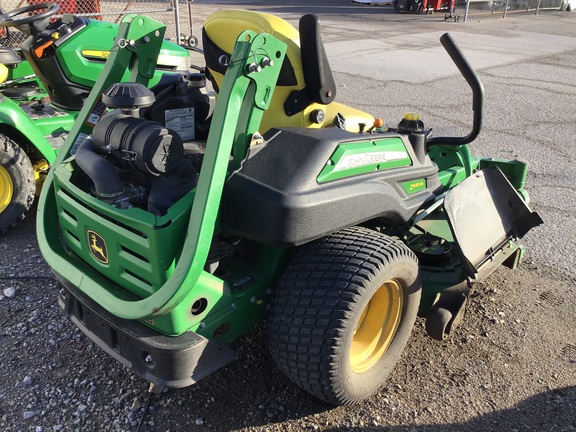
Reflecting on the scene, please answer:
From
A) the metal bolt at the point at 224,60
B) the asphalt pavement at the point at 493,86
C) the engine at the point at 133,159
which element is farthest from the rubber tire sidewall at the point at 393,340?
the asphalt pavement at the point at 493,86

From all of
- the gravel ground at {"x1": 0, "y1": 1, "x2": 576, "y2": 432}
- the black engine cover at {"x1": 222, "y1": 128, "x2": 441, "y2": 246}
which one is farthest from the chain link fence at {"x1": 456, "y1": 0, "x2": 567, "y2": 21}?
the black engine cover at {"x1": 222, "y1": 128, "x2": 441, "y2": 246}

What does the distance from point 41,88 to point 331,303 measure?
3631 millimetres

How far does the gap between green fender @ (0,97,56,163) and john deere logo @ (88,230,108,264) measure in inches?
66.1

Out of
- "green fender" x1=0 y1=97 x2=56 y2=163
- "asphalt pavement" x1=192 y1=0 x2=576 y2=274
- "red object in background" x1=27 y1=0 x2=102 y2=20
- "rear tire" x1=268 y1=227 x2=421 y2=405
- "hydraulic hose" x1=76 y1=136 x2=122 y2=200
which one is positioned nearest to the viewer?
"rear tire" x1=268 y1=227 x2=421 y2=405

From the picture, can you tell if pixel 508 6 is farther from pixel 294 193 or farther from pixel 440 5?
pixel 294 193

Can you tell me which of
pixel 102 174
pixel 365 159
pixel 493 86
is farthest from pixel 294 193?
pixel 493 86

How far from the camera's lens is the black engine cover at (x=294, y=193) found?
1.91 meters

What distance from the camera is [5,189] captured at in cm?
364

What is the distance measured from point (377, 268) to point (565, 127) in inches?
211

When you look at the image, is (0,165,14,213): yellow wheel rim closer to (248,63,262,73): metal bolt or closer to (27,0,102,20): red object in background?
(248,63,262,73): metal bolt

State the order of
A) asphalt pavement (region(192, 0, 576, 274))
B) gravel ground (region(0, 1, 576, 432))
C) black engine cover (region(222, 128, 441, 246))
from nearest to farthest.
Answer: black engine cover (region(222, 128, 441, 246))
gravel ground (region(0, 1, 576, 432))
asphalt pavement (region(192, 0, 576, 274))

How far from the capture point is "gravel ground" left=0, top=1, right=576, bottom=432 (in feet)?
7.58

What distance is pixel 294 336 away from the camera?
6.82ft

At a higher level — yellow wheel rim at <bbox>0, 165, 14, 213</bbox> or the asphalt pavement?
yellow wheel rim at <bbox>0, 165, 14, 213</bbox>
